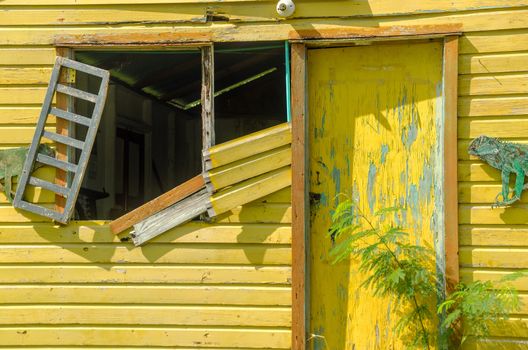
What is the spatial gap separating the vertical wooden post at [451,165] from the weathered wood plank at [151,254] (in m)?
1.24

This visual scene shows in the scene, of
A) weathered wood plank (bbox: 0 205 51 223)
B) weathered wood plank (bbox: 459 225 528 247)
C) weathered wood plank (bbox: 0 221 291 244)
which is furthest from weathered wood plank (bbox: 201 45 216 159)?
weathered wood plank (bbox: 459 225 528 247)

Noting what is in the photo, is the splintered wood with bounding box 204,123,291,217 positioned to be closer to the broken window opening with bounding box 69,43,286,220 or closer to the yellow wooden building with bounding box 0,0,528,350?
the yellow wooden building with bounding box 0,0,528,350

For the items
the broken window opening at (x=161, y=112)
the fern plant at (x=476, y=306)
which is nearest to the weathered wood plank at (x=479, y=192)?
the fern plant at (x=476, y=306)

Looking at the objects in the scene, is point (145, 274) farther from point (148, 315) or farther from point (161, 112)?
point (161, 112)

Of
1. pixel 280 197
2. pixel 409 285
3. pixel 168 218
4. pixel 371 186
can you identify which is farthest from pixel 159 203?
pixel 409 285

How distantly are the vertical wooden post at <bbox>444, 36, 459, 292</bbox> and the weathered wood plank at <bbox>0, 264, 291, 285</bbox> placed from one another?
1246 mm

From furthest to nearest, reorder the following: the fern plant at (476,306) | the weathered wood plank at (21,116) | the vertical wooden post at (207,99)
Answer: the weathered wood plank at (21,116) → the vertical wooden post at (207,99) → the fern plant at (476,306)

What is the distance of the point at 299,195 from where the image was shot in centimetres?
610

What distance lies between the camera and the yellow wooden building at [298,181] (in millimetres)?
5910

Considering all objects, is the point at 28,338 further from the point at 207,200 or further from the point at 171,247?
the point at 207,200

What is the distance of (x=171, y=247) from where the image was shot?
6227mm

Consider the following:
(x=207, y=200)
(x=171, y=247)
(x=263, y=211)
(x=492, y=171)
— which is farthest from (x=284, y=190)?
(x=492, y=171)

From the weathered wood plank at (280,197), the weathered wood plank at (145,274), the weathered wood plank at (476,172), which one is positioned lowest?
the weathered wood plank at (145,274)

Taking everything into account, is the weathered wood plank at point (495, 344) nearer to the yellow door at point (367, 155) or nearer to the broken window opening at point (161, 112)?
the yellow door at point (367, 155)
